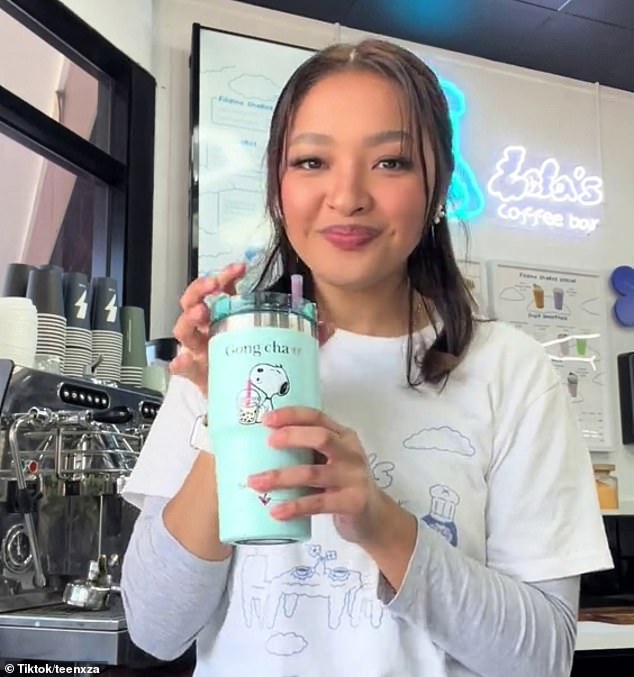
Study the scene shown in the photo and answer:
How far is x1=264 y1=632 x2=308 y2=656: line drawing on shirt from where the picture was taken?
66cm

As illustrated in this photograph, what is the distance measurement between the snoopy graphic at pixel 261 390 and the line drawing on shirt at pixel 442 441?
0.72 feet

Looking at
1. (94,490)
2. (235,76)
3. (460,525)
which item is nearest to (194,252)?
(235,76)

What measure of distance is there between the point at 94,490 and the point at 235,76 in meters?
1.35

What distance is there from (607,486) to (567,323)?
511mm

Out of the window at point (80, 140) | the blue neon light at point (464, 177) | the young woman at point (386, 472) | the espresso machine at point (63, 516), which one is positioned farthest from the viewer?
the blue neon light at point (464, 177)

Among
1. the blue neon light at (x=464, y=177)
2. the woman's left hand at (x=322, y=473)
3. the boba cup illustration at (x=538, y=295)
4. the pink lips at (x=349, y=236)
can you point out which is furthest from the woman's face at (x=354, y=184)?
the boba cup illustration at (x=538, y=295)

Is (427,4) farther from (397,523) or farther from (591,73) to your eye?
(397,523)

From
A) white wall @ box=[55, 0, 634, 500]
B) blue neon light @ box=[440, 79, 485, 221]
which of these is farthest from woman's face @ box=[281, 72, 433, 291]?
blue neon light @ box=[440, 79, 485, 221]

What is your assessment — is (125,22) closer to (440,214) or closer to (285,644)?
(440,214)

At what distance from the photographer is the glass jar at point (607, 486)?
251 cm

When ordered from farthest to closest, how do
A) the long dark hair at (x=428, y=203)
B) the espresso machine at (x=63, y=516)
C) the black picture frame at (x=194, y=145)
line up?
the black picture frame at (x=194, y=145) < the espresso machine at (x=63, y=516) < the long dark hair at (x=428, y=203)

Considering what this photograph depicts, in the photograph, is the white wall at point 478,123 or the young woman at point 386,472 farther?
the white wall at point 478,123

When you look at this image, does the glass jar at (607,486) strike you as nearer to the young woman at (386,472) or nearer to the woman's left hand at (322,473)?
the young woman at (386,472)

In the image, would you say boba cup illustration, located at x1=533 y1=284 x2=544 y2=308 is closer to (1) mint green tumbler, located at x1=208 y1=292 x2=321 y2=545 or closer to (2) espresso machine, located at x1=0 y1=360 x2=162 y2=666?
(2) espresso machine, located at x1=0 y1=360 x2=162 y2=666
